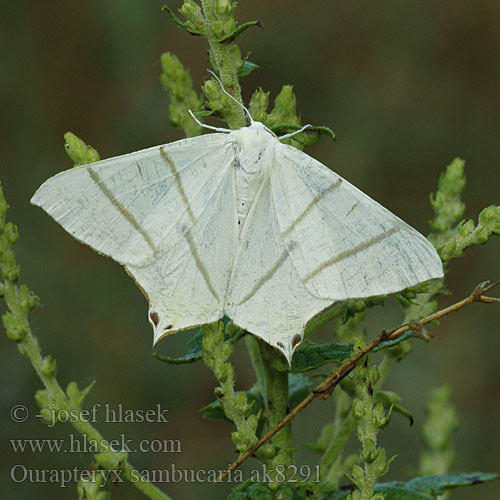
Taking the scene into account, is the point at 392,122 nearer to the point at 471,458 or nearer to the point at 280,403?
the point at 471,458

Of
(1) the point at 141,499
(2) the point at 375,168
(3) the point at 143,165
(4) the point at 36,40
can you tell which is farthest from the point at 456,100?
(3) the point at 143,165

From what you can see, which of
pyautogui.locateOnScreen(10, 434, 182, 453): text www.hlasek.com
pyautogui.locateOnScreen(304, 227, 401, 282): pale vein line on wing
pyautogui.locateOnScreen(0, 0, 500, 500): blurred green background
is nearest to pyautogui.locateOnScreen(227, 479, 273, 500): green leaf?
pyautogui.locateOnScreen(304, 227, 401, 282): pale vein line on wing

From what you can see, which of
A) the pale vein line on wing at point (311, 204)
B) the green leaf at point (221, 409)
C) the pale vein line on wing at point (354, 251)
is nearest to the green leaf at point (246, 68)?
the pale vein line on wing at point (311, 204)

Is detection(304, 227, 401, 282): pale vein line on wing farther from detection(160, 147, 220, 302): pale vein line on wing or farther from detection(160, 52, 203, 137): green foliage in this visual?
detection(160, 52, 203, 137): green foliage

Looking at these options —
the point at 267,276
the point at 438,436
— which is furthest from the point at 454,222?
the point at 438,436

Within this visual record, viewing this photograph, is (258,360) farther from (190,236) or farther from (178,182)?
(178,182)
